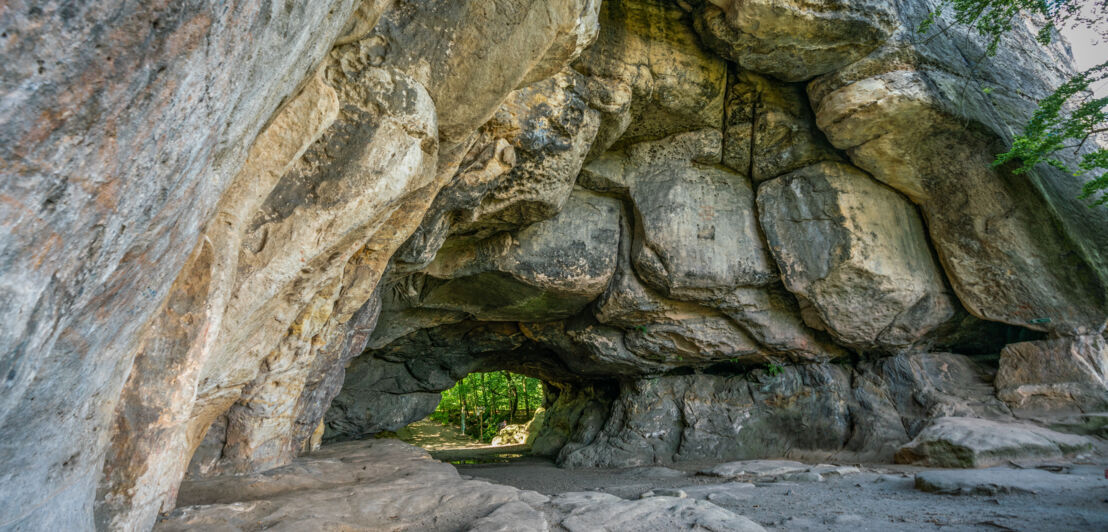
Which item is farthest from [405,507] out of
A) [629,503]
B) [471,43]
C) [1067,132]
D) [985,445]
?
[1067,132]

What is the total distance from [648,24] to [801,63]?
2.27 metres

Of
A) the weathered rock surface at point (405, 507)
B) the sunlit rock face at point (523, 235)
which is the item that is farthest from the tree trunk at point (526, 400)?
the weathered rock surface at point (405, 507)

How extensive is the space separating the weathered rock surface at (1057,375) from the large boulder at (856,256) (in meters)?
1.17

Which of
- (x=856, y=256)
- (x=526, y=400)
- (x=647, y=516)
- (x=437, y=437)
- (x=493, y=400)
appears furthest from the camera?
(x=493, y=400)

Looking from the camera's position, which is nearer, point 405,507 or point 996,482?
point 405,507

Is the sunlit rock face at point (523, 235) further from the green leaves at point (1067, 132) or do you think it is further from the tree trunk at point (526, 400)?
the tree trunk at point (526, 400)

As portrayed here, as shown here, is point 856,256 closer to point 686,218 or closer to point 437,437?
point 686,218

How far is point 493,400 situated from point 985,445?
17.9m

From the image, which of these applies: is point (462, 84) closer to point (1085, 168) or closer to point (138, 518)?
point (138, 518)

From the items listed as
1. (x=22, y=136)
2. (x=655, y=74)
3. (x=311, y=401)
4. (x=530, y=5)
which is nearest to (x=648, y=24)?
(x=655, y=74)

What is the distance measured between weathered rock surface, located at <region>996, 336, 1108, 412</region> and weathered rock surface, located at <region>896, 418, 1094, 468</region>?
0.79m

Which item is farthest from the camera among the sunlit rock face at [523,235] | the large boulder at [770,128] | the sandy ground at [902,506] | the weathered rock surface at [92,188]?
the large boulder at [770,128]

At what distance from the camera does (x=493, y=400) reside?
22.0 meters

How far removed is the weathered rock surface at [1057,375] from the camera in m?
7.27
